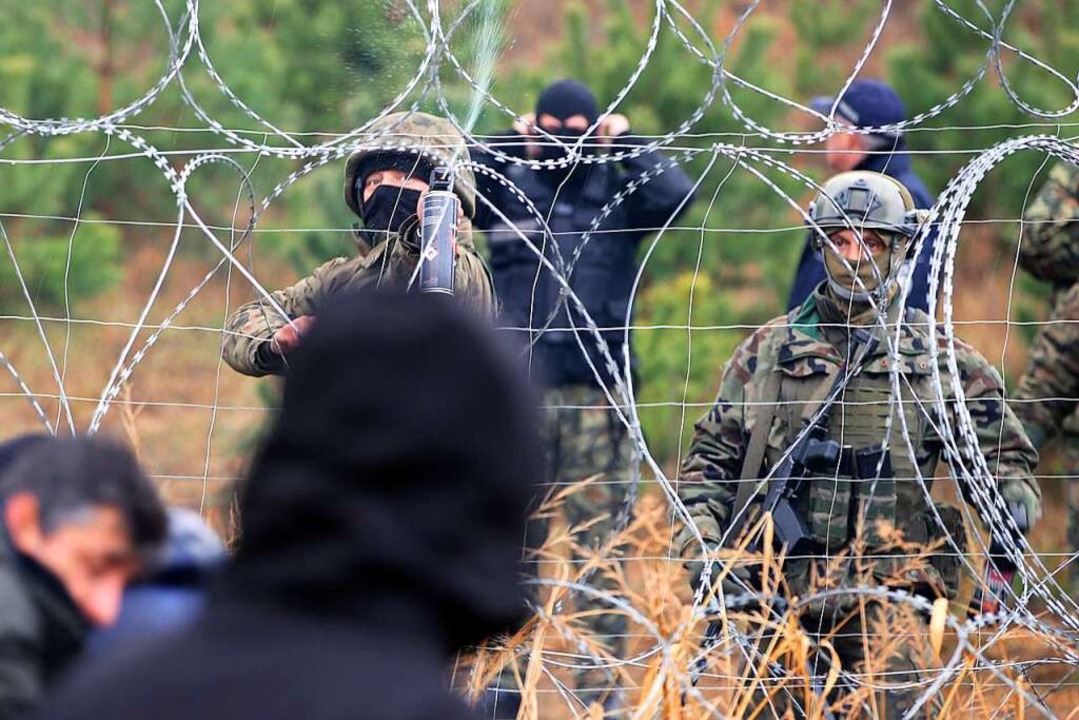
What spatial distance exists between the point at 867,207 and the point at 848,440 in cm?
60

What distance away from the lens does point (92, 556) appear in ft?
6.05

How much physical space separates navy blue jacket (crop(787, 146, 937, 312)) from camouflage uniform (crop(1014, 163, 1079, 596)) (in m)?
0.44

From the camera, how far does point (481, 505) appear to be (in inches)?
52.9

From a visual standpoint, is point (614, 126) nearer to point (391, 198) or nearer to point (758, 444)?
point (391, 198)

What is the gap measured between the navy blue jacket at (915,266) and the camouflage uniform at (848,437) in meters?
0.39

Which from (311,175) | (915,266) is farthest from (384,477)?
(311,175)

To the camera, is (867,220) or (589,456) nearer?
(867,220)

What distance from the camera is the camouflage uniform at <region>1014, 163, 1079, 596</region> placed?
219 inches

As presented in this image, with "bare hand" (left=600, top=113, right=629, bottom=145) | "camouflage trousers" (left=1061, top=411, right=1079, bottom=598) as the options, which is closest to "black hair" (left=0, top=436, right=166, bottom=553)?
"bare hand" (left=600, top=113, right=629, bottom=145)

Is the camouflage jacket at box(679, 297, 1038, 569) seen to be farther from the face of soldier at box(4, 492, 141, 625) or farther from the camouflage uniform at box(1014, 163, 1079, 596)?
the face of soldier at box(4, 492, 141, 625)

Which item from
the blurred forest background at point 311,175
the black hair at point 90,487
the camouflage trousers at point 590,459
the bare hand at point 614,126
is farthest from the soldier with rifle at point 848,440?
the blurred forest background at point 311,175

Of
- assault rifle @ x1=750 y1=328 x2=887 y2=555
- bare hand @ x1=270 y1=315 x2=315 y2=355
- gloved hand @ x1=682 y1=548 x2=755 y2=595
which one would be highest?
bare hand @ x1=270 y1=315 x2=315 y2=355

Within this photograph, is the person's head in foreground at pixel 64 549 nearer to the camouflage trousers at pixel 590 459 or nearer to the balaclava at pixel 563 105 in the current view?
the camouflage trousers at pixel 590 459

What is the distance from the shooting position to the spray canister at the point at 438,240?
3.80 metres
